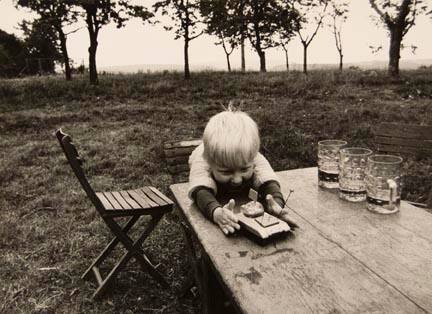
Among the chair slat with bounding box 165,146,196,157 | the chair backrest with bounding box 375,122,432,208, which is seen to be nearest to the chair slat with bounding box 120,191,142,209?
the chair slat with bounding box 165,146,196,157

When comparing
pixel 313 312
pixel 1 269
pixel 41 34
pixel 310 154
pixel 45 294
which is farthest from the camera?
pixel 41 34

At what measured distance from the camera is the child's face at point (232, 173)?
7.06ft

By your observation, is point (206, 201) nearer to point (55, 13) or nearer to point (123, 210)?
point (123, 210)

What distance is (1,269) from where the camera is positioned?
3.72m

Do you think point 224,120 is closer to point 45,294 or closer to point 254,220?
point 254,220

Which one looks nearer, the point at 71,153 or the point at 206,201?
the point at 206,201

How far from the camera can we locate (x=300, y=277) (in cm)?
148

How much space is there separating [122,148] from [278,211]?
20.3ft

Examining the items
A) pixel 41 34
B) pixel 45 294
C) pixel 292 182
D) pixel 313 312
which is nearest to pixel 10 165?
pixel 45 294

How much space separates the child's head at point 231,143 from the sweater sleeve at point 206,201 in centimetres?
12

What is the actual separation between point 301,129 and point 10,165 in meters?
5.46

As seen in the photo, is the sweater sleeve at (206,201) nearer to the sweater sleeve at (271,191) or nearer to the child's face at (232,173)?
the child's face at (232,173)

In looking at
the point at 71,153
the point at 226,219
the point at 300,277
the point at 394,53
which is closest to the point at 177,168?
the point at 71,153

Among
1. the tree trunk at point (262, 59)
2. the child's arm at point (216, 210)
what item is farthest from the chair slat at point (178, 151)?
the tree trunk at point (262, 59)
